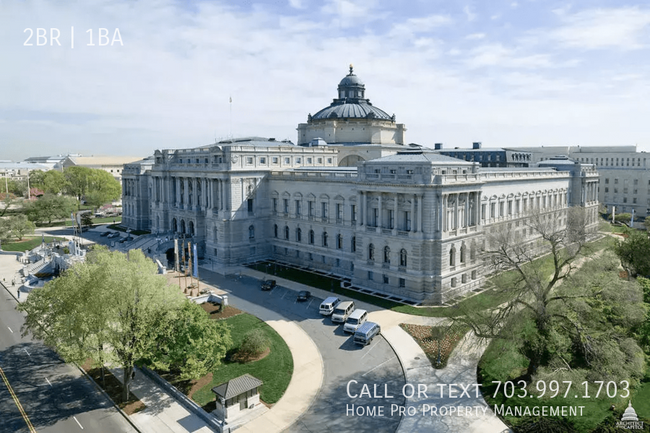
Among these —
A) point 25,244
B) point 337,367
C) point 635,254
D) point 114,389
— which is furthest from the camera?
point 25,244

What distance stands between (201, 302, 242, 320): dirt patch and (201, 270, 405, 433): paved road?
1.84 metres

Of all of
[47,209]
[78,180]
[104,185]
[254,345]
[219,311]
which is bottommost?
[219,311]

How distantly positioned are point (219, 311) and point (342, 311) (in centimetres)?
1386

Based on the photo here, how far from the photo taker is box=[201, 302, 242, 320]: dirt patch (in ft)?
168

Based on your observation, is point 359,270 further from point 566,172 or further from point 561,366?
A: point 566,172

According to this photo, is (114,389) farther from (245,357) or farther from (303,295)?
(303,295)

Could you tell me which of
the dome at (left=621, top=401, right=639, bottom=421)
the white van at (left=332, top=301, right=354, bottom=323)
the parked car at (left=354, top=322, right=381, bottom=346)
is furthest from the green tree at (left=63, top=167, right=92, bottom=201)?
the dome at (left=621, top=401, right=639, bottom=421)

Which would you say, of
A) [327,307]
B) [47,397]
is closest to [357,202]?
[327,307]

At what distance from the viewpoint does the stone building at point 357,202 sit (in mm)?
55562

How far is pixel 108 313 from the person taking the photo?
33281 millimetres

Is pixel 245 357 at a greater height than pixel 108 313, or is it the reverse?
pixel 108 313

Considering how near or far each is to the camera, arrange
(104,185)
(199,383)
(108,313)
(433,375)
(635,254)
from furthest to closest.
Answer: (104,185) → (635,254) → (433,375) → (199,383) → (108,313)

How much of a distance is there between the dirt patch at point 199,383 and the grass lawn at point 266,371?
30cm

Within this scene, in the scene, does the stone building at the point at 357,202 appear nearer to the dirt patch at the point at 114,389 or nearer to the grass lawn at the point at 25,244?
the grass lawn at the point at 25,244
